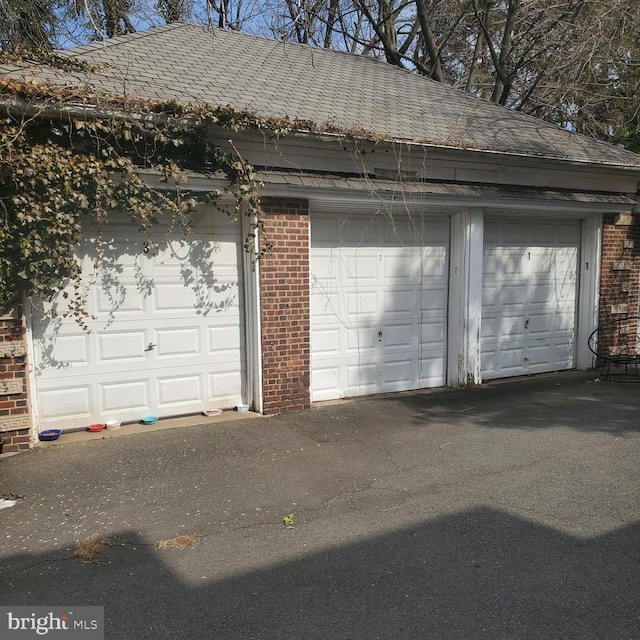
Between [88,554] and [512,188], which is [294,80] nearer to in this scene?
[512,188]

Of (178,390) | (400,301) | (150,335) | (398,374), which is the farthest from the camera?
(398,374)

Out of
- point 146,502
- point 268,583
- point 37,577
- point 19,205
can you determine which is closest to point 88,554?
point 37,577

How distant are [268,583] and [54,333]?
378cm

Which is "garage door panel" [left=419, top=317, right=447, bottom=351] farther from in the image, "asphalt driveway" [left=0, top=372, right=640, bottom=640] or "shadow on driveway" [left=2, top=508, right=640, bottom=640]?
"shadow on driveway" [left=2, top=508, right=640, bottom=640]

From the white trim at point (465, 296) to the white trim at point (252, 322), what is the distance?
3.06 metres

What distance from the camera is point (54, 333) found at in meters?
5.51

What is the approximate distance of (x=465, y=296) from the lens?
7.56 meters

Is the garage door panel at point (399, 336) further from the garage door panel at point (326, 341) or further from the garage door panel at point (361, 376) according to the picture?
the garage door panel at point (326, 341)

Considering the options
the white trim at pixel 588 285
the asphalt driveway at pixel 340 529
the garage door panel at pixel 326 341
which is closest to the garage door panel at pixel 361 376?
the garage door panel at pixel 326 341

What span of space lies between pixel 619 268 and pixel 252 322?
645cm

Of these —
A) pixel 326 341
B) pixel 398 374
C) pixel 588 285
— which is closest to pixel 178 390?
pixel 326 341

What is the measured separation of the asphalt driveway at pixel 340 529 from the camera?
2.79 m

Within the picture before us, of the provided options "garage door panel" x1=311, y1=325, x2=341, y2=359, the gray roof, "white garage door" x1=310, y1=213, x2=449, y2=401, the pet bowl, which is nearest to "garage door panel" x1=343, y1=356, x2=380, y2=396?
"white garage door" x1=310, y1=213, x2=449, y2=401

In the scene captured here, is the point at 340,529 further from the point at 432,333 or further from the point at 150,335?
the point at 432,333
